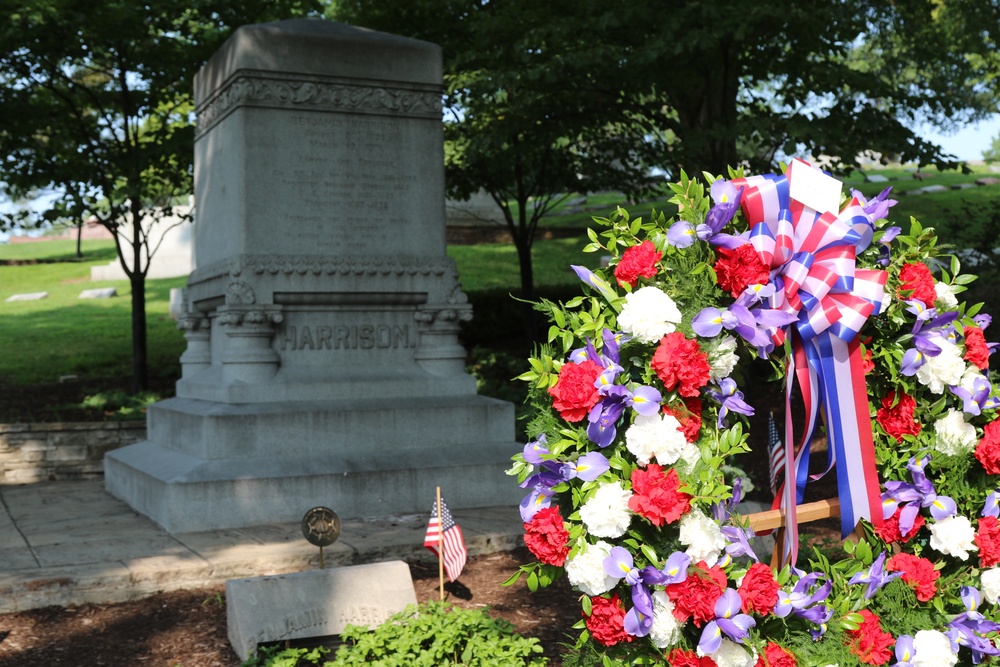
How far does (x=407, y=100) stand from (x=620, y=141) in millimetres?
7646

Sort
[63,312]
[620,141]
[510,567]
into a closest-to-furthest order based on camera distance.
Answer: [510,567] → [620,141] → [63,312]

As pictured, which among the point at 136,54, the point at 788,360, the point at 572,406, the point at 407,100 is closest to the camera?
the point at 572,406

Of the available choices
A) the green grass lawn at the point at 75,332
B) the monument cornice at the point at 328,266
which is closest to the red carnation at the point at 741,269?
the monument cornice at the point at 328,266

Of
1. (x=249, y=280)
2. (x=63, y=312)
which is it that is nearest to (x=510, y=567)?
(x=249, y=280)

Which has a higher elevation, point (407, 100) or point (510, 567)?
point (407, 100)

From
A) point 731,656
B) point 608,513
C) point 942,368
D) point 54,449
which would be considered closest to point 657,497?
point 608,513

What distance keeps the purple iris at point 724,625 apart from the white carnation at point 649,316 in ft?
3.05

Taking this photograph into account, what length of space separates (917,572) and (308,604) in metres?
2.67

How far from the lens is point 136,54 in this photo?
14.0 m

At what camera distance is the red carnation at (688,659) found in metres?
3.65

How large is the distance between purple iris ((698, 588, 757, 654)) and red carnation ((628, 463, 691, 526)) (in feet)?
1.10

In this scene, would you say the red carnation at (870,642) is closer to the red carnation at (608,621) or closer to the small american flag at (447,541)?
the red carnation at (608,621)

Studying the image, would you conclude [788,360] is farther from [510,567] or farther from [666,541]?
[510,567]

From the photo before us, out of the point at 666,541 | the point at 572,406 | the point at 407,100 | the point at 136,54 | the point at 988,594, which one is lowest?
the point at 988,594
